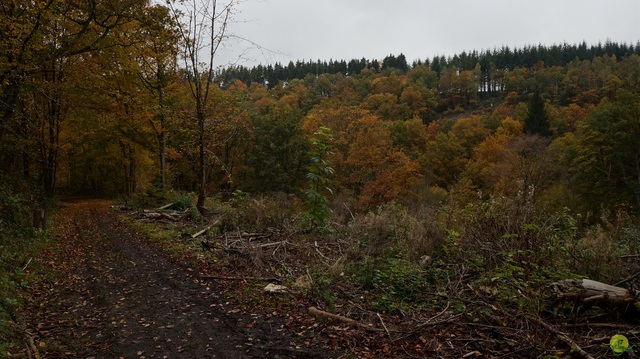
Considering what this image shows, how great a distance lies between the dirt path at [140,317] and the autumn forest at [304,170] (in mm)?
735

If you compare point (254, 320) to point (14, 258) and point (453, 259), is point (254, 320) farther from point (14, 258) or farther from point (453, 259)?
point (14, 258)

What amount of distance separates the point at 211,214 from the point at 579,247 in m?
11.8

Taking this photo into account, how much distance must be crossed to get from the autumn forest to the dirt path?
0.74 m

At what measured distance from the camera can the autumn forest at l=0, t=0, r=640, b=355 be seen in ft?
18.7

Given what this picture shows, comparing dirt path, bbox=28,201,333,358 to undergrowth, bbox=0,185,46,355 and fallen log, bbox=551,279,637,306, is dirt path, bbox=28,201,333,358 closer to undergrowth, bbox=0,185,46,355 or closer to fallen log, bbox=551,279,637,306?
undergrowth, bbox=0,185,46,355

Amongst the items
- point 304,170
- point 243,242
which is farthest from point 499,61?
point 243,242

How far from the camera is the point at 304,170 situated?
3994cm

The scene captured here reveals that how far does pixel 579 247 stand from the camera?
17.3ft

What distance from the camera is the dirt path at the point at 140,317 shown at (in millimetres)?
4516

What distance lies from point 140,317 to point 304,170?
3459 centimetres

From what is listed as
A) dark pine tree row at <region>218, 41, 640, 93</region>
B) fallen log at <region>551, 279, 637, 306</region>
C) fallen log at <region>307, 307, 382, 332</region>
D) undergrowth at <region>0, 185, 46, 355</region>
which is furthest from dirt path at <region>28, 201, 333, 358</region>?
dark pine tree row at <region>218, 41, 640, 93</region>

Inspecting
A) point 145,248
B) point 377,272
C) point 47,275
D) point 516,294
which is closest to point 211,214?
point 145,248

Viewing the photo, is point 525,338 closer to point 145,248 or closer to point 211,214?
point 145,248

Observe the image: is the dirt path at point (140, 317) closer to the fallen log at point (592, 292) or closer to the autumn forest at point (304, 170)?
the autumn forest at point (304, 170)
